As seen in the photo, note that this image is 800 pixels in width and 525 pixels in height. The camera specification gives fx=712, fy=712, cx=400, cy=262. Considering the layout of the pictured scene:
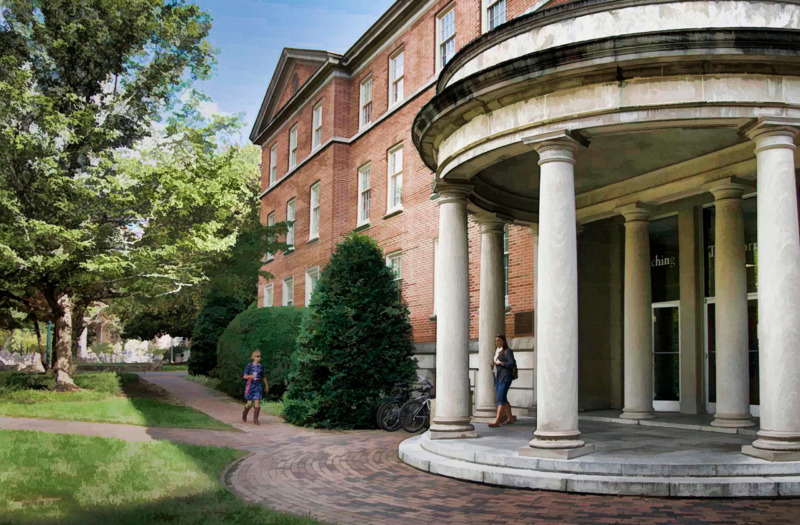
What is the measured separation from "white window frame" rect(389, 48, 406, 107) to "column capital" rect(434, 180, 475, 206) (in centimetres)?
1206

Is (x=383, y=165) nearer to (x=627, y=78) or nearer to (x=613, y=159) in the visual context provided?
(x=613, y=159)

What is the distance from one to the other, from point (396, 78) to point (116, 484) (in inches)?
724

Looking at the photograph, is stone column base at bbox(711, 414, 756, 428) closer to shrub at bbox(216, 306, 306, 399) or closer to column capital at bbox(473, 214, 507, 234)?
column capital at bbox(473, 214, 507, 234)

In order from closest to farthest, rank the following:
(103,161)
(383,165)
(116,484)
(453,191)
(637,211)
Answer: (116,484) → (453,191) → (637,211) → (103,161) → (383,165)

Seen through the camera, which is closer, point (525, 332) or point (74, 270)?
point (525, 332)

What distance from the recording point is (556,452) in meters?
9.30

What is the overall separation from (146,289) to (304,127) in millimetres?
10963

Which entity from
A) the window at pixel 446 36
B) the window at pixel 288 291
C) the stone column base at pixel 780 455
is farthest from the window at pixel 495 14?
the window at pixel 288 291

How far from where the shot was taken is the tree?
21516 mm

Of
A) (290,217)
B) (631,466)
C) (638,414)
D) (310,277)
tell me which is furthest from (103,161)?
(631,466)

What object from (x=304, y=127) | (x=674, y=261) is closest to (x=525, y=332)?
(x=674, y=261)

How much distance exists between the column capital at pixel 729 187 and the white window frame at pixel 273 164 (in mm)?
26006

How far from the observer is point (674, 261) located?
15.7 metres

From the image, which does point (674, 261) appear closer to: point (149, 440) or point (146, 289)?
point (149, 440)
